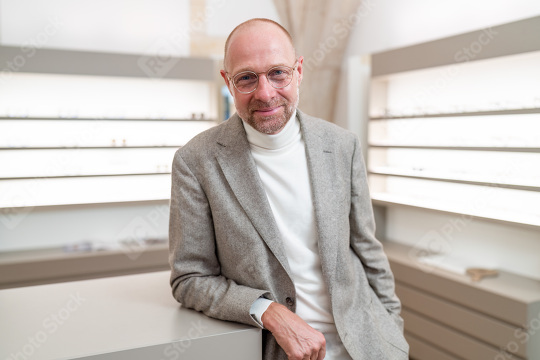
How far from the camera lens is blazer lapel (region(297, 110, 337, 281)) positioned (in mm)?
1429

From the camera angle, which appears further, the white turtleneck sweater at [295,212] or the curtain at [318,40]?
the curtain at [318,40]

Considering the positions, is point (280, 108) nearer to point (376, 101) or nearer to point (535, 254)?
point (535, 254)

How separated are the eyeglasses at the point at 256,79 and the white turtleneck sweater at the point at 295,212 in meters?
0.15

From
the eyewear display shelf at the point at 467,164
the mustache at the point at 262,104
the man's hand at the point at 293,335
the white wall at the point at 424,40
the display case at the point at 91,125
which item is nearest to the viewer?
the man's hand at the point at 293,335

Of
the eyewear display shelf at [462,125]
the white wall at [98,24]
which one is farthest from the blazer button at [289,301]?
the white wall at [98,24]

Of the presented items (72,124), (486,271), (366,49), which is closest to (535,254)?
(486,271)

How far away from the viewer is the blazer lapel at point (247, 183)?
138 cm

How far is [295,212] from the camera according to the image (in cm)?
146

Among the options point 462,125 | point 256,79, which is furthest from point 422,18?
point 256,79
